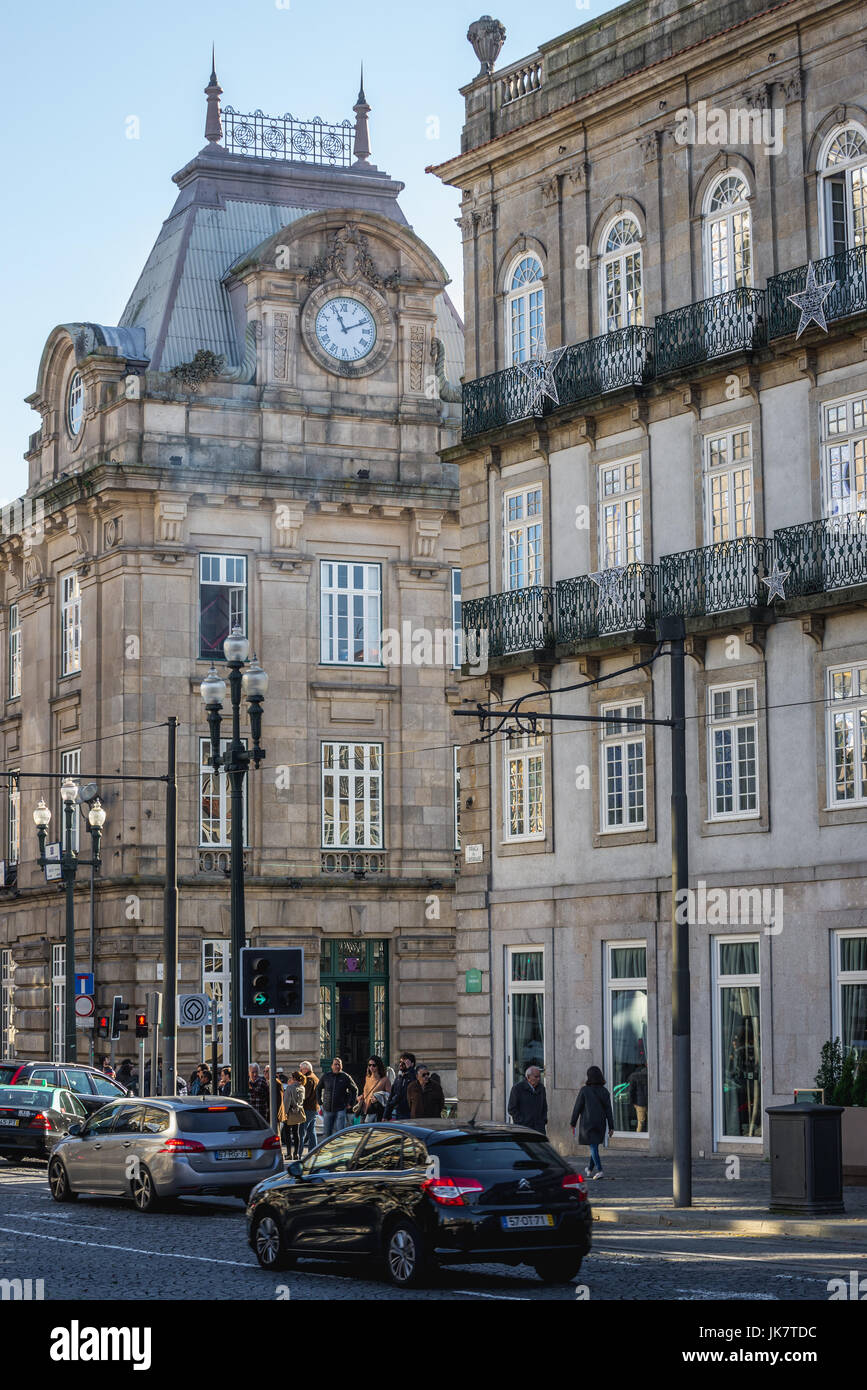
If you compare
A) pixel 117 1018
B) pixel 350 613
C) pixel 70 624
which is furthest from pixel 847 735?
pixel 70 624

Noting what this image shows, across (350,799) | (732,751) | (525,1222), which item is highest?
(350,799)

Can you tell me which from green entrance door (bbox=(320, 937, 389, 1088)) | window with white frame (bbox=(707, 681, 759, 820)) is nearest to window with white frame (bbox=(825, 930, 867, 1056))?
window with white frame (bbox=(707, 681, 759, 820))

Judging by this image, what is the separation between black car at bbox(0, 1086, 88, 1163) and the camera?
3844 centimetres

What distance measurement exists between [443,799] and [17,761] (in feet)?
40.5

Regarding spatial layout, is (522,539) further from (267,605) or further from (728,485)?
(267,605)

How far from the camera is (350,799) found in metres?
55.9

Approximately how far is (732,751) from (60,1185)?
1166 cm

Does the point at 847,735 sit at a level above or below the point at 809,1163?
above

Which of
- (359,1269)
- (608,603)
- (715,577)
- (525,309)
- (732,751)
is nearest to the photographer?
(359,1269)

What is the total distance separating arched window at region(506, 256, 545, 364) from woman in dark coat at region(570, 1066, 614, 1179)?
14.1 meters

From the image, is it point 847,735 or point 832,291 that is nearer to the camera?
point 847,735

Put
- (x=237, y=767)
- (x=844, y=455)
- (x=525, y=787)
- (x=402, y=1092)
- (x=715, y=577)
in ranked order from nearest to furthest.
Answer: (x=844, y=455) → (x=237, y=767) → (x=402, y=1092) → (x=715, y=577) → (x=525, y=787)
